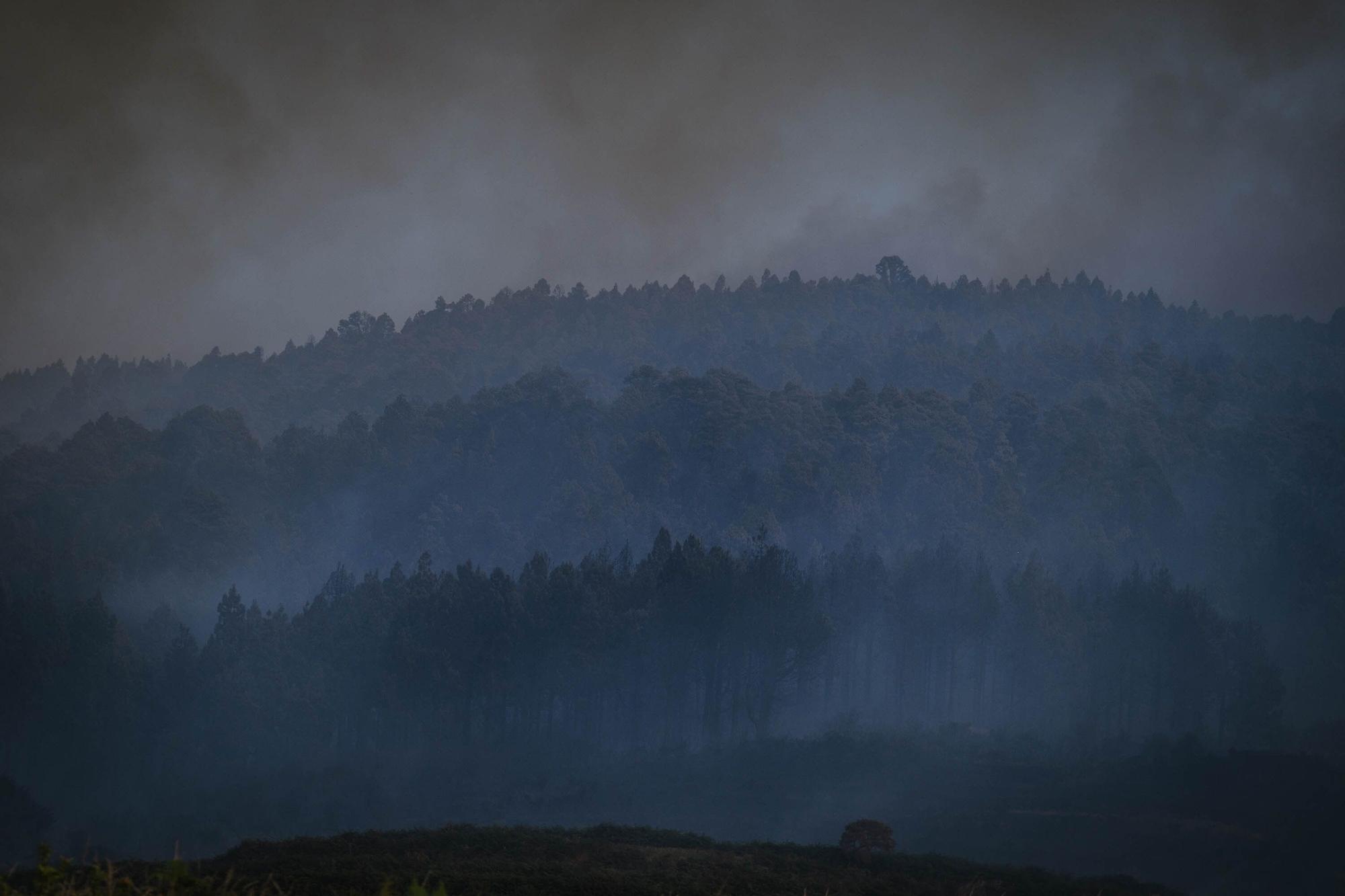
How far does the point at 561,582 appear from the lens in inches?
3573

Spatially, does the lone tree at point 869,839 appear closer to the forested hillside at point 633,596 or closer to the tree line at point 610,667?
the forested hillside at point 633,596

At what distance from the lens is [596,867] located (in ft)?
131

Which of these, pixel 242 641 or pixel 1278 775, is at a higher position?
pixel 242 641

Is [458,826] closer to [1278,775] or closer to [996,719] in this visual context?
[1278,775]

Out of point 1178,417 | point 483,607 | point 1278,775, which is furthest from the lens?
point 1178,417

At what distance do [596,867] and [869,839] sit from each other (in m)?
13.0

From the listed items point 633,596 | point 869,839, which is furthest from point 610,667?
point 869,839

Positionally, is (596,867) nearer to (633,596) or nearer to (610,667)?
(610,667)

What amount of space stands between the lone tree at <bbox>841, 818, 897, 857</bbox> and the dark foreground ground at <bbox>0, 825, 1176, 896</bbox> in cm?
62

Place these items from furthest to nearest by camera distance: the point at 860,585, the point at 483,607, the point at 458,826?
the point at 860,585, the point at 483,607, the point at 458,826

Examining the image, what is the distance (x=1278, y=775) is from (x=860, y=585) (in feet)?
128

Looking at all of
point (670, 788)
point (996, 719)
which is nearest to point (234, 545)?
point (670, 788)

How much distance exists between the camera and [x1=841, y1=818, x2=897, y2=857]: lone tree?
46.7 metres

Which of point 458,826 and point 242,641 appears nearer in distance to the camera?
point 458,826
